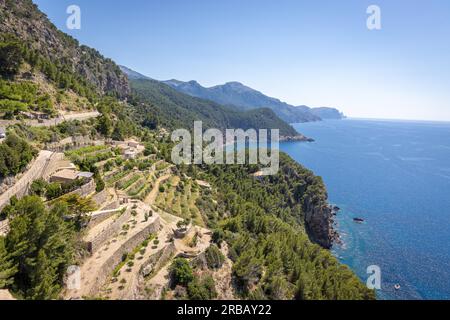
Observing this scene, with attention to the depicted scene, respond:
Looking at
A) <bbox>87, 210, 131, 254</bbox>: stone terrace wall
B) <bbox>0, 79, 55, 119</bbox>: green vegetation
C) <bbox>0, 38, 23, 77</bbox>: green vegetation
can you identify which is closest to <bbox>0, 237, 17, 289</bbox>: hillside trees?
<bbox>87, 210, 131, 254</bbox>: stone terrace wall

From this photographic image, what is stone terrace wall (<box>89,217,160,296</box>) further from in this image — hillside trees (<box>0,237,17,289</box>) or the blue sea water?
the blue sea water

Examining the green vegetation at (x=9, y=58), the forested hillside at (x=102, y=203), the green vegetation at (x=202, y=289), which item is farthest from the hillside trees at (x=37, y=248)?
the green vegetation at (x=9, y=58)

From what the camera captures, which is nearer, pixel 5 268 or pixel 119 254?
pixel 5 268

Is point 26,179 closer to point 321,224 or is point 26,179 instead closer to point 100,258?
point 100,258

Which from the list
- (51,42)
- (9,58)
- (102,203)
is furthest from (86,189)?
(51,42)

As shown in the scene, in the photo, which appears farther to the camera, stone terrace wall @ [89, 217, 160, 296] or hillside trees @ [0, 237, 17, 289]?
stone terrace wall @ [89, 217, 160, 296]
